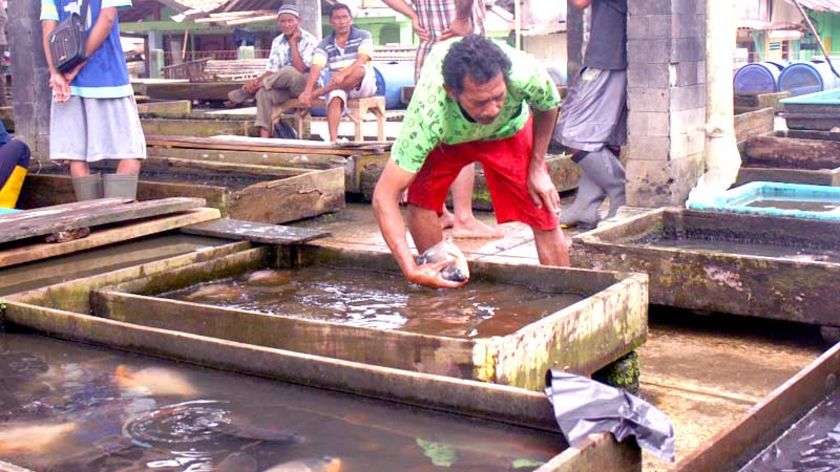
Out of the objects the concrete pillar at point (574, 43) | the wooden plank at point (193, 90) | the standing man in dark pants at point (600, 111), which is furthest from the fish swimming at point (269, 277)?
the wooden plank at point (193, 90)

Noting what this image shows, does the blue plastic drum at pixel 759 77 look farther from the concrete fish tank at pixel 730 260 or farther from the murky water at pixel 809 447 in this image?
the murky water at pixel 809 447

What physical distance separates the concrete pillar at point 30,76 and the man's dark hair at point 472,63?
6.30 meters

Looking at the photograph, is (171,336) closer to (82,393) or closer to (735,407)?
(82,393)

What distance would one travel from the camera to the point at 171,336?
400 centimetres

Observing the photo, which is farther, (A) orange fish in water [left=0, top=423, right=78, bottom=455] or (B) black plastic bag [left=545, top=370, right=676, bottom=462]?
(A) orange fish in water [left=0, top=423, right=78, bottom=455]

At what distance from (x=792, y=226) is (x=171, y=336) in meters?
3.58

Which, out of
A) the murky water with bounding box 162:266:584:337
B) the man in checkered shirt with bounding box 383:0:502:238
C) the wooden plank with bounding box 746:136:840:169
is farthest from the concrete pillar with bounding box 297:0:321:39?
the murky water with bounding box 162:266:584:337

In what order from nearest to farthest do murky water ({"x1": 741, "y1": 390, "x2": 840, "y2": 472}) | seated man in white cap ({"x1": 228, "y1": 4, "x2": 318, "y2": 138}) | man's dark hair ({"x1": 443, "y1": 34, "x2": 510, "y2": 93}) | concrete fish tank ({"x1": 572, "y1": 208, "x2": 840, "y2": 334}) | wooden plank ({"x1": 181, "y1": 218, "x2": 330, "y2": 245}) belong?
murky water ({"x1": 741, "y1": 390, "x2": 840, "y2": 472}), man's dark hair ({"x1": 443, "y1": 34, "x2": 510, "y2": 93}), concrete fish tank ({"x1": 572, "y1": 208, "x2": 840, "y2": 334}), wooden plank ({"x1": 181, "y1": 218, "x2": 330, "y2": 245}), seated man in white cap ({"x1": 228, "y1": 4, "x2": 318, "y2": 138})

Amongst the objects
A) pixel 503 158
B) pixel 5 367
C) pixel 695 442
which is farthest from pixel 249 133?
pixel 695 442

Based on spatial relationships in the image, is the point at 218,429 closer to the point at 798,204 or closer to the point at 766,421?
the point at 766,421

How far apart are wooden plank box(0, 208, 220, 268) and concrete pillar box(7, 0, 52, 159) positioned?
3.84 meters

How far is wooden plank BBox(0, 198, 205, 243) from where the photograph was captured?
18.4 ft

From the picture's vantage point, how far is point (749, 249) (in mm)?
6008

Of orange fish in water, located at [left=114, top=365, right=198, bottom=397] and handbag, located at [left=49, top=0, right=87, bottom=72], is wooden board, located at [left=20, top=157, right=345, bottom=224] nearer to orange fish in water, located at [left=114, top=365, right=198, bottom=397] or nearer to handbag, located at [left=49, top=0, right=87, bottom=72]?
handbag, located at [left=49, top=0, right=87, bottom=72]
